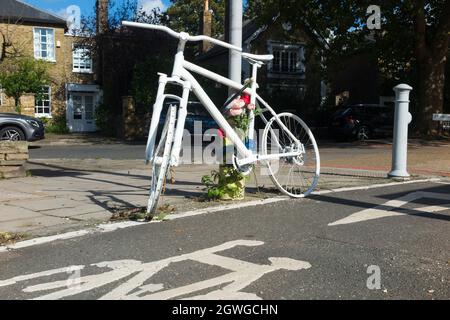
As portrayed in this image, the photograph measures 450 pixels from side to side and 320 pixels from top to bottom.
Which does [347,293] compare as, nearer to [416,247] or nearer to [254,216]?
[416,247]

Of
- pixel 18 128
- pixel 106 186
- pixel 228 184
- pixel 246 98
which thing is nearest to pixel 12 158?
pixel 106 186

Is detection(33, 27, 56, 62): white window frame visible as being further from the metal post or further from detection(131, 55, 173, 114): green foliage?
the metal post

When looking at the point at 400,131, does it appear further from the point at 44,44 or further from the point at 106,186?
the point at 44,44

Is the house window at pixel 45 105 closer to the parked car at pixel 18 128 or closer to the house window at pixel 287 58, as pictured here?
the house window at pixel 287 58

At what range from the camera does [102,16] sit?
27.7 m

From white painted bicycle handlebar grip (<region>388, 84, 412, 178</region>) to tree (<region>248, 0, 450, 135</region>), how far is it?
9977 mm

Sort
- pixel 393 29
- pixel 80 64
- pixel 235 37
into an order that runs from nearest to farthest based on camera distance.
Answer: pixel 235 37
pixel 393 29
pixel 80 64

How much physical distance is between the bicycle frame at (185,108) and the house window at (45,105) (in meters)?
25.2

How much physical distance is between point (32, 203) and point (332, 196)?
3961 mm

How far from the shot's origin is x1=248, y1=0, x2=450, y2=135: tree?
19000mm

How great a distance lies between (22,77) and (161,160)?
942 inches

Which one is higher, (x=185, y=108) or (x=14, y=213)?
(x=185, y=108)

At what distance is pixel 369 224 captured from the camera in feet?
18.4

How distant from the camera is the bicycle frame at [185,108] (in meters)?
5.63
